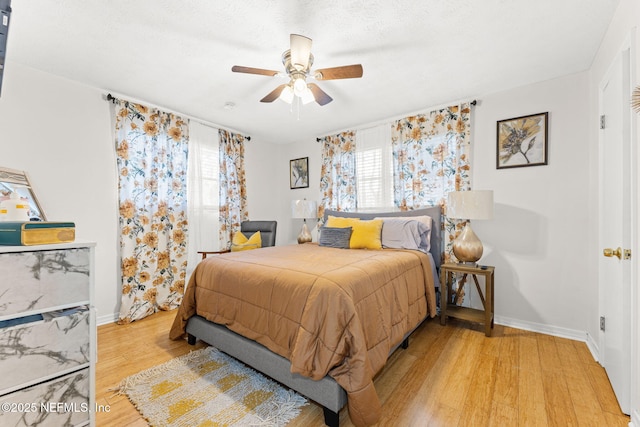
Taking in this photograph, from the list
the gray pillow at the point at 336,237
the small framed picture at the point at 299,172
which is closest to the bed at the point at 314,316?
the gray pillow at the point at 336,237

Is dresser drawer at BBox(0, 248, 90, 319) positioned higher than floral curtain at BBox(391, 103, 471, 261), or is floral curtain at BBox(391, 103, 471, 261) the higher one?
floral curtain at BBox(391, 103, 471, 261)

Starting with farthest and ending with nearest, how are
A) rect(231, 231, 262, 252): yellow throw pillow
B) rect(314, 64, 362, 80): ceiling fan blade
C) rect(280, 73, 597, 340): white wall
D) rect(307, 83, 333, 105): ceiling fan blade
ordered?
1. rect(231, 231, 262, 252): yellow throw pillow
2. rect(280, 73, 597, 340): white wall
3. rect(307, 83, 333, 105): ceiling fan blade
4. rect(314, 64, 362, 80): ceiling fan blade

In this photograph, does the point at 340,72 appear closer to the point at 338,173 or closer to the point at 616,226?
the point at 616,226

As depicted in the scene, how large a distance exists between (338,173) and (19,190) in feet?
11.0

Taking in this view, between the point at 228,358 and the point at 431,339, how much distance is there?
1.84m

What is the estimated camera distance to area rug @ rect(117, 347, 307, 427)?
155 cm

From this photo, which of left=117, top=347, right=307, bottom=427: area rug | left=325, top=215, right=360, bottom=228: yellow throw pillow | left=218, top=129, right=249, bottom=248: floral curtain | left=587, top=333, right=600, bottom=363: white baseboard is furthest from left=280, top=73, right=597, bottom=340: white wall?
left=218, top=129, right=249, bottom=248: floral curtain

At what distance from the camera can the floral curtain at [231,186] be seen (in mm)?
4047

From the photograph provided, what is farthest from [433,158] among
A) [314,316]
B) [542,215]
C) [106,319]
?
[106,319]

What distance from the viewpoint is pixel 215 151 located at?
400cm

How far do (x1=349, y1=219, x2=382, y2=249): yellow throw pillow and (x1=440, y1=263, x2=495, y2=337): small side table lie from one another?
0.74 meters

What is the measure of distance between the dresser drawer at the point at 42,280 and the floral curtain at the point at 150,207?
2.05 metres

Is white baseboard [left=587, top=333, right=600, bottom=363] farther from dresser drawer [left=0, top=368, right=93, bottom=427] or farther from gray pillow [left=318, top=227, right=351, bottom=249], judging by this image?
dresser drawer [left=0, top=368, right=93, bottom=427]

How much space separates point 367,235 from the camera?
3.14 metres
